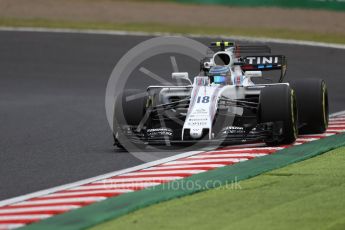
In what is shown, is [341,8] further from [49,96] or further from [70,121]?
[70,121]

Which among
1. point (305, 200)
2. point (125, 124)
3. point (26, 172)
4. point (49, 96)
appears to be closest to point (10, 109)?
point (49, 96)

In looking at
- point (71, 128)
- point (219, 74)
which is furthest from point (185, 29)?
point (219, 74)

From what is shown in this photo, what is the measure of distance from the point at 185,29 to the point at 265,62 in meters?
15.1

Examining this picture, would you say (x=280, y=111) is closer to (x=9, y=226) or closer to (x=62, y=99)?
(x=9, y=226)

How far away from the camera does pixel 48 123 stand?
56.8 ft

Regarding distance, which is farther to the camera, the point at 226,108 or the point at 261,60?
the point at 261,60

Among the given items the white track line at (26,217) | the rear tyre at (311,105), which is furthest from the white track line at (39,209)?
the rear tyre at (311,105)

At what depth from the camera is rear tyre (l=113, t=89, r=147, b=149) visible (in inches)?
566

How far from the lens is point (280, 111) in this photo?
13906 millimetres

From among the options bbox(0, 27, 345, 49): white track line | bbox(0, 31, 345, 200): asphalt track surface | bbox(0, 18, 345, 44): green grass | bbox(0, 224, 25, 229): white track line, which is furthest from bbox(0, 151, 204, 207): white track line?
bbox(0, 18, 345, 44): green grass

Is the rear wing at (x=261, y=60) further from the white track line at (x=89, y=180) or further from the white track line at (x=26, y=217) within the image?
the white track line at (x=26, y=217)

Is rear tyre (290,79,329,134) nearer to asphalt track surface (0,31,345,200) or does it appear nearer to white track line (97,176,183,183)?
asphalt track surface (0,31,345,200)

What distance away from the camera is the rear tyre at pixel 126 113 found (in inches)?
566

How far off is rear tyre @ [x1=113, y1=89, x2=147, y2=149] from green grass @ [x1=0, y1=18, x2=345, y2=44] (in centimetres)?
1434
